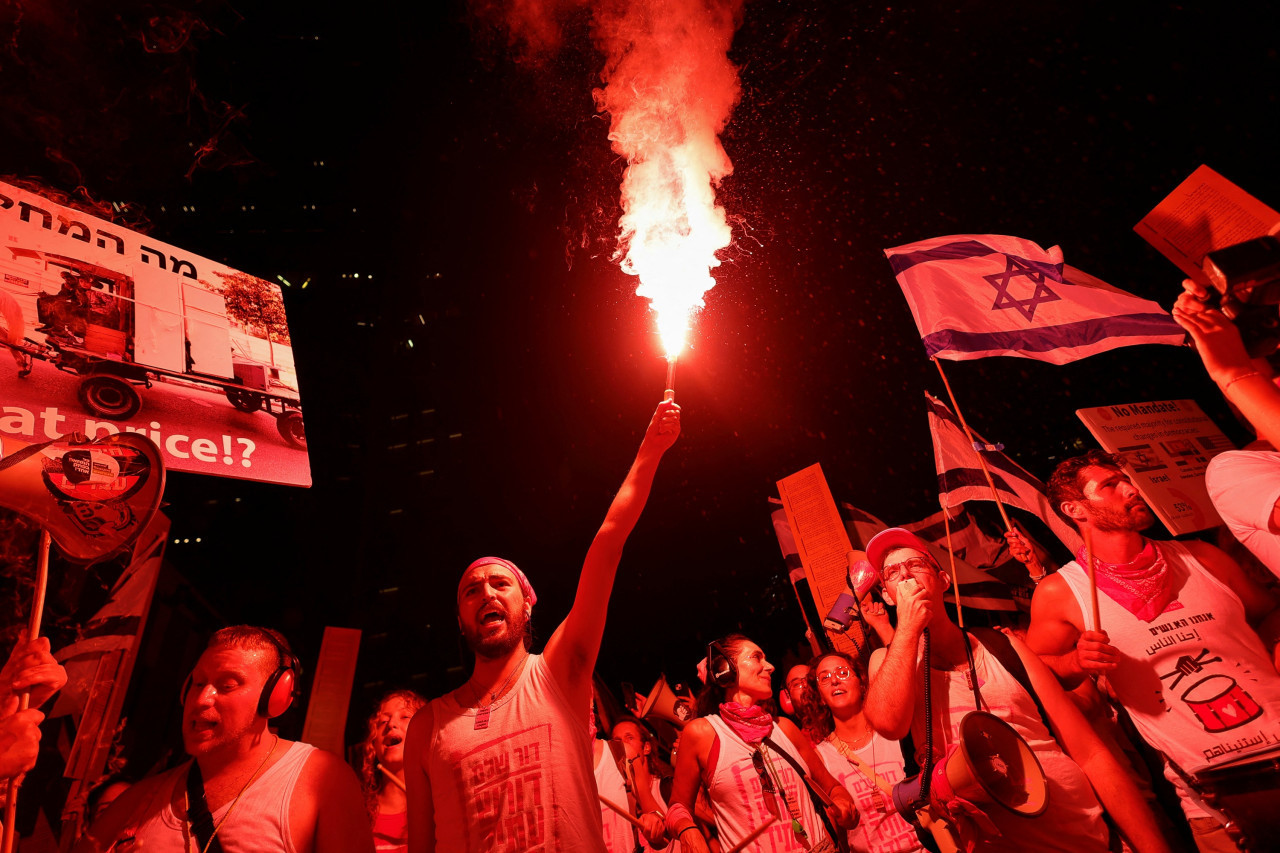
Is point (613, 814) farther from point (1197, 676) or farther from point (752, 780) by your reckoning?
point (1197, 676)

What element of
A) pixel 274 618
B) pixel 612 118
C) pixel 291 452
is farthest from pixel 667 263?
pixel 274 618

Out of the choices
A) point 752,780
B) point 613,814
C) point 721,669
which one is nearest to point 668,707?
point 613,814

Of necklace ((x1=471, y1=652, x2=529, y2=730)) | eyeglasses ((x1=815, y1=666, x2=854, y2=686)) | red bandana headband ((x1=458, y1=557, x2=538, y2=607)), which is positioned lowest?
eyeglasses ((x1=815, y1=666, x2=854, y2=686))

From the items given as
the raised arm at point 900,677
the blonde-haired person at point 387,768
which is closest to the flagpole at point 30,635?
the blonde-haired person at point 387,768

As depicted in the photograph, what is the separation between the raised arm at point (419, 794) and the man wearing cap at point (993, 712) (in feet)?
7.37

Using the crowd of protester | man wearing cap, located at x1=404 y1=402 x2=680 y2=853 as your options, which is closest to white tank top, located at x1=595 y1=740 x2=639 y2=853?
the crowd of protester

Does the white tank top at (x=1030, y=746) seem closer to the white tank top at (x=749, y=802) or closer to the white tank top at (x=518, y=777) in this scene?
the white tank top at (x=749, y=802)

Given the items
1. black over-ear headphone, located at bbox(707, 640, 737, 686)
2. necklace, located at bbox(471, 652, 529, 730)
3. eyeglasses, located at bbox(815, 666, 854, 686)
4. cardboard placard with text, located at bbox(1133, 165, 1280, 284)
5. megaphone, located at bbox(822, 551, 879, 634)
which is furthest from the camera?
eyeglasses, located at bbox(815, 666, 854, 686)

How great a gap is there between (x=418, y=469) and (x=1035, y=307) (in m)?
12.1

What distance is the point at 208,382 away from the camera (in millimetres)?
4645

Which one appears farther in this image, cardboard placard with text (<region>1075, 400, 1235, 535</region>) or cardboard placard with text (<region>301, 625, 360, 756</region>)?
cardboard placard with text (<region>301, 625, 360, 756</region>)

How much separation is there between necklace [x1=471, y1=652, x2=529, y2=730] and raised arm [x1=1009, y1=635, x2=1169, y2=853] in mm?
2691

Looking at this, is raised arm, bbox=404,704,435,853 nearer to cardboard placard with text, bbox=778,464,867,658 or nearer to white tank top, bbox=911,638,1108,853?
white tank top, bbox=911,638,1108,853

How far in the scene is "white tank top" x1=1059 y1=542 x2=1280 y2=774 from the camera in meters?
3.47
